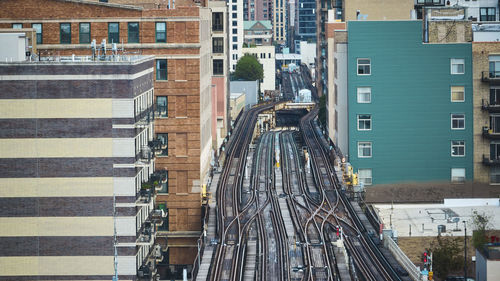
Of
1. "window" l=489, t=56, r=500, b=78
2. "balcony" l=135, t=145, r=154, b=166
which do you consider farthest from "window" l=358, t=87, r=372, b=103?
"balcony" l=135, t=145, r=154, b=166

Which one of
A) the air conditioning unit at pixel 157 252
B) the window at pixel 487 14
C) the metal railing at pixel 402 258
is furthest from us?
the window at pixel 487 14

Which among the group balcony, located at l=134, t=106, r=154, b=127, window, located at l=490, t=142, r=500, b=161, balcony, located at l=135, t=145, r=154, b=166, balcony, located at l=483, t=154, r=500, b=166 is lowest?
balcony, located at l=483, t=154, r=500, b=166

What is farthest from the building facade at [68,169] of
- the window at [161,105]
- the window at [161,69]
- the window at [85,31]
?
the window at [161,105]

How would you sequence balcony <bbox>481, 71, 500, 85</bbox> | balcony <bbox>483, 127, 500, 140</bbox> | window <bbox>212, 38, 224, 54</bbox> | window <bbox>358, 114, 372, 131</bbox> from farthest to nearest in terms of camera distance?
window <bbox>212, 38, 224, 54</bbox>
window <bbox>358, 114, 372, 131</bbox>
balcony <bbox>483, 127, 500, 140</bbox>
balcony <bbox>481, 71, 500, 85</bbox>

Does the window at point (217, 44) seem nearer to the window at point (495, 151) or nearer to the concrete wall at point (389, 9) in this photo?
the concrete wall at point (389, 9)

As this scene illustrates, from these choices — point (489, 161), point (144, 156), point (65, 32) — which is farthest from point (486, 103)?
point (144, 156)

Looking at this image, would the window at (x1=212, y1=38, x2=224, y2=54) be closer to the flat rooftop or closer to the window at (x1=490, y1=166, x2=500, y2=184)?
the flat rooftop

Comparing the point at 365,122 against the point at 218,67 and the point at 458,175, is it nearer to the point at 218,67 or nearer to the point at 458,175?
the point at 458,175
